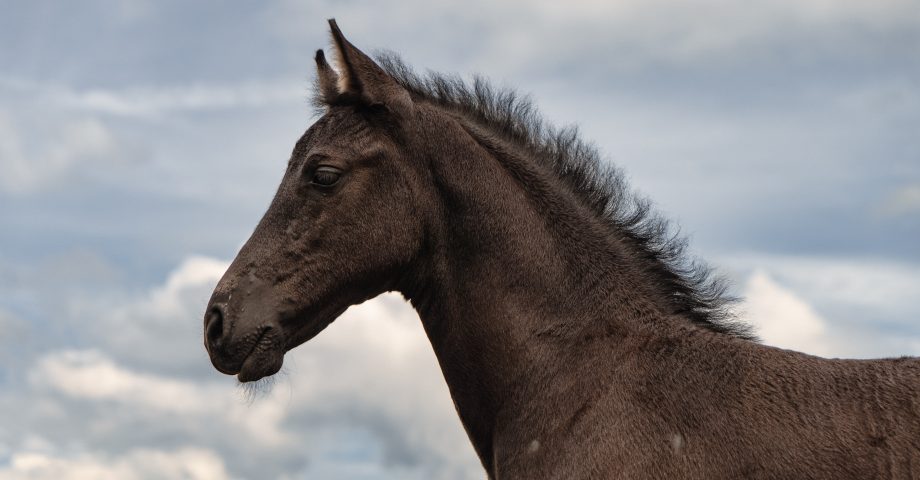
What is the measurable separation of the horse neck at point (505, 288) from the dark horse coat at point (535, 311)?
1 centimetres

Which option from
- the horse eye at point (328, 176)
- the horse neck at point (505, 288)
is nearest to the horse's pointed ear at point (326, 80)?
the horse eye at point (328, 176)

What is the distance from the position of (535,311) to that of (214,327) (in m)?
2.19

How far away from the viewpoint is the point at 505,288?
681 cm

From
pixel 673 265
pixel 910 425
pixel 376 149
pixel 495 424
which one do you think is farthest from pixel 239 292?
pixel 910 425

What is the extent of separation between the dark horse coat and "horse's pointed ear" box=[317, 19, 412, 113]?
1 cm

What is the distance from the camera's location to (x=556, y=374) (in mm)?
6633

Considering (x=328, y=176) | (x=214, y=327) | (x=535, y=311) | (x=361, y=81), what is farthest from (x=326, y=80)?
(x=535, y=311)

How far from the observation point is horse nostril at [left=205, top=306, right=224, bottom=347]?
6758mm

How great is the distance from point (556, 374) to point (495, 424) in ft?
1.93

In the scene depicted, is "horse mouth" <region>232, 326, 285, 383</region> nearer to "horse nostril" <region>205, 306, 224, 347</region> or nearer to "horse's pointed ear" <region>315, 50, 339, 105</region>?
"horse nostril" <region>205, 306, 224, 347</region>

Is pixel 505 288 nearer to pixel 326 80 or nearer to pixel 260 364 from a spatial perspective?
pixel 260 364

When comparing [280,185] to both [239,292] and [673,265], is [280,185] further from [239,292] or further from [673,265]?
[673,265]

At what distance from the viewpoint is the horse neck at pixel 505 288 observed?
6.76 m

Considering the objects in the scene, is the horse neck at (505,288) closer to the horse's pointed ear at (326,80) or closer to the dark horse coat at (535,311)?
the dark horse coat at (535,311)
